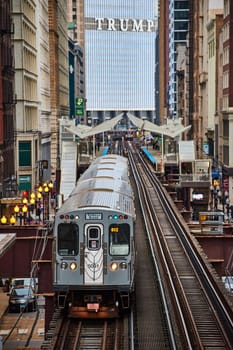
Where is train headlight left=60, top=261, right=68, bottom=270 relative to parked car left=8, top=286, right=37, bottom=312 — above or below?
above

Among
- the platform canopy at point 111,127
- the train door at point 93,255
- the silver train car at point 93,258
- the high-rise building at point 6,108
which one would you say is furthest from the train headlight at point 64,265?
the platform canopy at point 111,127

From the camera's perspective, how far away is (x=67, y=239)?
23062mm

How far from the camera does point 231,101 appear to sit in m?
81.6

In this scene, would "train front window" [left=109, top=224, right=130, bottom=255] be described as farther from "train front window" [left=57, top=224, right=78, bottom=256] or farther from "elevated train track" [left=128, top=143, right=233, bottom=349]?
"elevated train track" [left=128, top=143, right=233, bottom=349]

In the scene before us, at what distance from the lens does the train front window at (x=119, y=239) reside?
23.0 meters

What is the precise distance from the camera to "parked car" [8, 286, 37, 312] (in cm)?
4500

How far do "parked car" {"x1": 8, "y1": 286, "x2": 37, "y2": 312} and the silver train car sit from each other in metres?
21.5

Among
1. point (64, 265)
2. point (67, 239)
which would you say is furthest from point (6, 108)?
point (64, 265)

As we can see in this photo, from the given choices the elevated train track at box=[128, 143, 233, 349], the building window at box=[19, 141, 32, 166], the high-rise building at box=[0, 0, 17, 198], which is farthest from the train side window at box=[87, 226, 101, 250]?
the building window at box=[19, 141, 32, 166]

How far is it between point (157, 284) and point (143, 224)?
14333 mm

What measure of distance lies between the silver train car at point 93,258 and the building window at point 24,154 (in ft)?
170

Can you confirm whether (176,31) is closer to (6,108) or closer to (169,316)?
(6,108)

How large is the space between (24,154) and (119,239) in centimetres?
5265

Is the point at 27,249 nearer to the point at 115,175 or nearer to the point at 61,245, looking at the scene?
the point at 115,175
